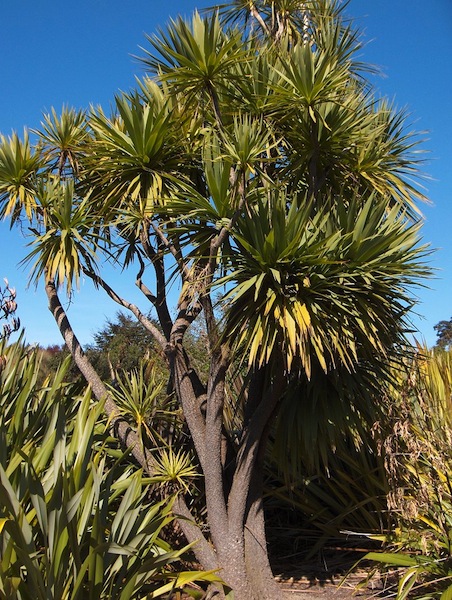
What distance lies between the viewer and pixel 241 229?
511 centimetres

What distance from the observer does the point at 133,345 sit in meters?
19.8

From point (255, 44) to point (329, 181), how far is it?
1665mm

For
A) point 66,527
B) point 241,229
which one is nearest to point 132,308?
point 241,229

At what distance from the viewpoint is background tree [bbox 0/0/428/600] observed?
196 inches

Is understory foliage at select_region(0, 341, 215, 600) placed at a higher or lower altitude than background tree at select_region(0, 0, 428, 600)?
lower

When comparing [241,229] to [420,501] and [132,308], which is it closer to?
[132,308]

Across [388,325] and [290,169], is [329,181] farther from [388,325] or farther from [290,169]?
[388,325]

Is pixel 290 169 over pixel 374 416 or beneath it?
over

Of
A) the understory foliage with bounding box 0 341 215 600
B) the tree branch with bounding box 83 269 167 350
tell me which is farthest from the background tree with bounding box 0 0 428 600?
the understory foliage with bounding box 0 341 215 600

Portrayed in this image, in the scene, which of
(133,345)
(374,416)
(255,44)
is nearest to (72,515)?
(374,416)

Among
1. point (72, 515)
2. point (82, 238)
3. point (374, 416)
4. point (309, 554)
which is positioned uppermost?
point (82, 238)

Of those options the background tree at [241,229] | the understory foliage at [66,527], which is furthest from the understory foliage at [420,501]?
the understory foliage at [66,527]

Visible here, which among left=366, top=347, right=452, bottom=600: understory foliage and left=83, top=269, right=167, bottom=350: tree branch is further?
left=83, top=269, right=167, bottom=350: tree branch

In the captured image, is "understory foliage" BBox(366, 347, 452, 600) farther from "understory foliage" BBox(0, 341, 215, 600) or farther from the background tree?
"understory foliage" BBox(0, 341, 215, 600)
